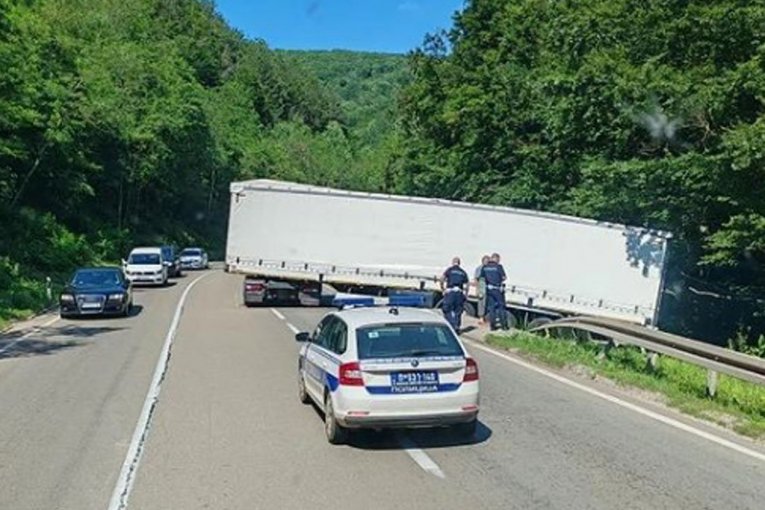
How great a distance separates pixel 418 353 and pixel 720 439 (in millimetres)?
3440

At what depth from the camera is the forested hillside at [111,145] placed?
128 ft

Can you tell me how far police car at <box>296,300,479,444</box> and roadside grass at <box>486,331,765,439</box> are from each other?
3.22 metres

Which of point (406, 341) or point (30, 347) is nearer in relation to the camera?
point (406, 341)

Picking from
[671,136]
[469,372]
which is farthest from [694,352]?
[671,136]

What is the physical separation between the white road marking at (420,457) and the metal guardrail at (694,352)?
424 cm

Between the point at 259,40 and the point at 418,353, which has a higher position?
the point at 259,40

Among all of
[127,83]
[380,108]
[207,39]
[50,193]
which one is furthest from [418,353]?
[380,108]

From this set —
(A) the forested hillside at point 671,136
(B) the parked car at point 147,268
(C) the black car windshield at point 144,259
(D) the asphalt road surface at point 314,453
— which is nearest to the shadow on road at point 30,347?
(D) the asphalt road surface at point 314,453

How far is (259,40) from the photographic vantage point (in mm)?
167875

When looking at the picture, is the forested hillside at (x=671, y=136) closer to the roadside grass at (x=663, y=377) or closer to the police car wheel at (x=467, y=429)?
the roadside grass at (x=663, y=377)

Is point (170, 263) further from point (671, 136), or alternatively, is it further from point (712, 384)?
point (712, 384)

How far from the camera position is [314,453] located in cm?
877

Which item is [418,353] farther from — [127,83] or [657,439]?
[127,83]

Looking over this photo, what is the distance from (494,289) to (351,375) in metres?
11.6
